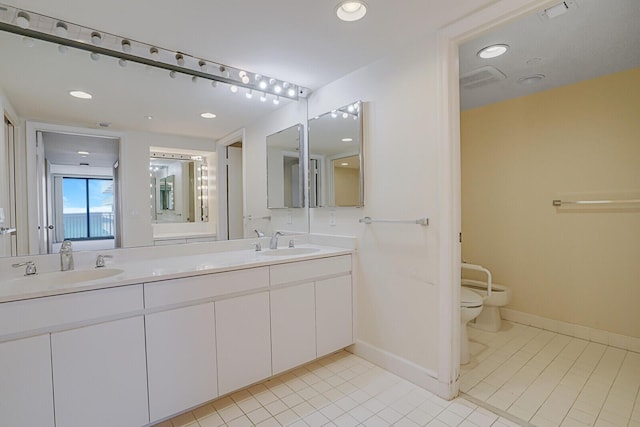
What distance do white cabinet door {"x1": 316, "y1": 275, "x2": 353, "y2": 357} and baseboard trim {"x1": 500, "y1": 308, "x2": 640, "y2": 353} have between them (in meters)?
1.86

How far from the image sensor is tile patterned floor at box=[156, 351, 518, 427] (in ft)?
5.29

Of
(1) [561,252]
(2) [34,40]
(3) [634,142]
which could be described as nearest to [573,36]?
(3) [634,142]

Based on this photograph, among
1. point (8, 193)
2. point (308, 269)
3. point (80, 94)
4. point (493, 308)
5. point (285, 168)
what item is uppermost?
point (80, 94)

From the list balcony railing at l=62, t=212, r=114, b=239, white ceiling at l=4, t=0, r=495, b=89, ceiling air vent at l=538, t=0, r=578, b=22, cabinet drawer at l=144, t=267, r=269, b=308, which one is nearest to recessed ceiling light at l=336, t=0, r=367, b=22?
white ceiling at l=4, t=0, r=495, b=89

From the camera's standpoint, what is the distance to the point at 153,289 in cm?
150

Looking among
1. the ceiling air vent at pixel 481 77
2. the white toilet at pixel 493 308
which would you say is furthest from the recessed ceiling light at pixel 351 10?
the white toilet at pixel 493 308

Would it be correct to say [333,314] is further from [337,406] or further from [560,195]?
[560,195]

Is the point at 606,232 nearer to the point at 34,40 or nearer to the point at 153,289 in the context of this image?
the point at 153,289

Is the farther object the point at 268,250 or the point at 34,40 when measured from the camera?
the point at 268,250

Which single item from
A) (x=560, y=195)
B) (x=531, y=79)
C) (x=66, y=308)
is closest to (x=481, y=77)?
(x=531, y=79)

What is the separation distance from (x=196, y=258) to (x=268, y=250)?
0.58 meters

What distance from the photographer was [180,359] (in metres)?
1.56

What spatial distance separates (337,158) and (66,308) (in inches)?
75.6

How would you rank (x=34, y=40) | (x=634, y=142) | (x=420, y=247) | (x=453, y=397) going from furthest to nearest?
(x=634, y=142), (x=420, y=247), (x=453, y=397), (x=34, y=40)
